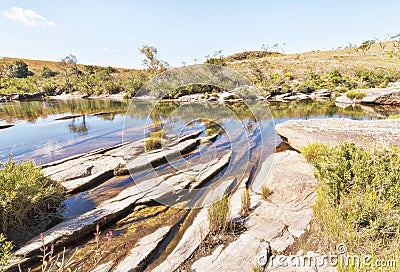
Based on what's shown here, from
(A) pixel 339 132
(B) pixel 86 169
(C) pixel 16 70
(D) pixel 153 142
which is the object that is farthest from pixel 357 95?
(C) pixel 16 70

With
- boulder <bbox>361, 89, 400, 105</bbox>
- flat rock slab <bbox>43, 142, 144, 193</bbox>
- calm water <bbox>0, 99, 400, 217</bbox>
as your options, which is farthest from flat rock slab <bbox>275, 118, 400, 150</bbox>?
boulder <bbox>361, 89, 400, 105</bbox>

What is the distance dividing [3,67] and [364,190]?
74.4 metres

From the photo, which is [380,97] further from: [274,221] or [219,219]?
[219,219]

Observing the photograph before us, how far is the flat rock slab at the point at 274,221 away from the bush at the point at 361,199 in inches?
18.8

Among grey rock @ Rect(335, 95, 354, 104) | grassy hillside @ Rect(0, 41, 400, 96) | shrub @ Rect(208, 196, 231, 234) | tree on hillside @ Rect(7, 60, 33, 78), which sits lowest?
grey rock @ Rect(335, 95, 354, 104)

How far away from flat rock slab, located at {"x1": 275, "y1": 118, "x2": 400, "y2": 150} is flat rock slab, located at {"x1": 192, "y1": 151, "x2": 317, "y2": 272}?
175cm

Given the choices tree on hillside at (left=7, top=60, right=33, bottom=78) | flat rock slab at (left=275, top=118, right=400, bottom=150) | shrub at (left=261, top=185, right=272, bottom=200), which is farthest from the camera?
tree on hillside at (left=7, top=60, right=33, bottom=78)

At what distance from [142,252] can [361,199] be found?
9.26 feet

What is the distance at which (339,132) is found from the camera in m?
6.22

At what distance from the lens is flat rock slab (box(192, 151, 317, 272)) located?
8.71 feet

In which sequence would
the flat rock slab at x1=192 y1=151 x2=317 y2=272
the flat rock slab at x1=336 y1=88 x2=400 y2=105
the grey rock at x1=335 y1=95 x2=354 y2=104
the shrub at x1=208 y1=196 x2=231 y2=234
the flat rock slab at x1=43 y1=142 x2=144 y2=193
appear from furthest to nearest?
the grey rock at x1=335 y1=95 x2=354 y2=104, the flat rock slab at x1=336 y1=88 x2=400 y2=105, the flat rock slab at x1=43 y1=142 x2=144 y2=193, the shrub at x1=208 y1=196 x2=231 y2=234, the flat rock slab at x1=192 y1=151 x2=317 y2=272

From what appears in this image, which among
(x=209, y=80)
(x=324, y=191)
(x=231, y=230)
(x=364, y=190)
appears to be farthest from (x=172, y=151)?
(x=364, y=190)

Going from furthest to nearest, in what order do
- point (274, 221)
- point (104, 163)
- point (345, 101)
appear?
point (345, 101), point (104, 163), point (274, 221)

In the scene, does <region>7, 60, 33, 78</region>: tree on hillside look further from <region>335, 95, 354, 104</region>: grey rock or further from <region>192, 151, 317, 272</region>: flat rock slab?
<region>192, 151, 317, 272</region>: flat rock slab
